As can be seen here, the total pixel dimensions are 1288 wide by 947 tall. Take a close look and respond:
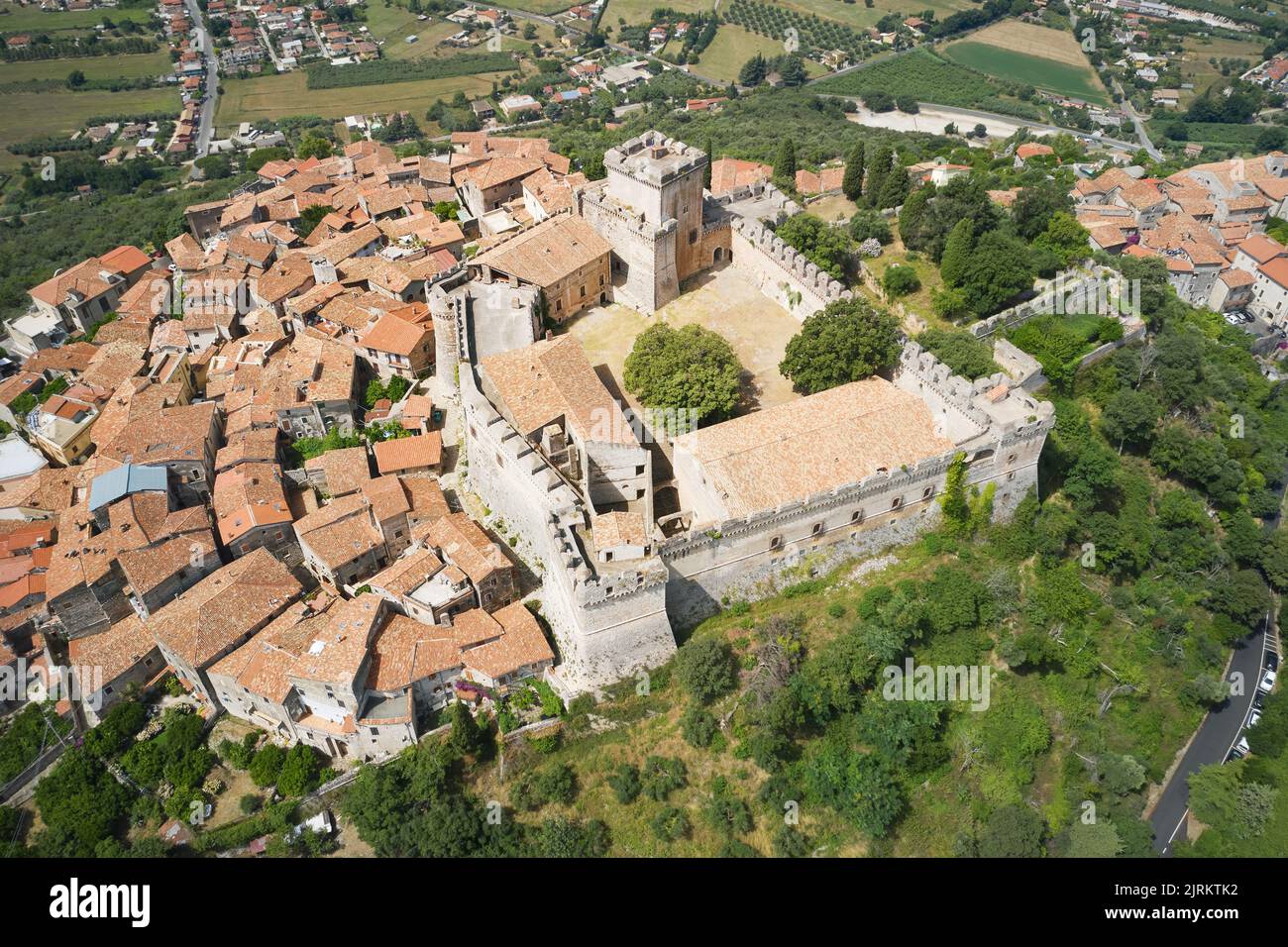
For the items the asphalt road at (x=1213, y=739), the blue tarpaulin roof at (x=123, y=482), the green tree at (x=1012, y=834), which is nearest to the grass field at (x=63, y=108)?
the blue tarpaulin roof at (x=123, y=482)

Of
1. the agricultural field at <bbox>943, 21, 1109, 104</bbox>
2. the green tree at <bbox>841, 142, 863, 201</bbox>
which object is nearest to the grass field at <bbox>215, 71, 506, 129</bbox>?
the agricultural field at <bbox>943, 21, 1109, 104</bbox>

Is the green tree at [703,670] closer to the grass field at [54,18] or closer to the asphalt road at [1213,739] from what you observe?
the asphalt road at [1213,739]

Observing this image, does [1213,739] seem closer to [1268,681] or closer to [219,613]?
[1268,681]

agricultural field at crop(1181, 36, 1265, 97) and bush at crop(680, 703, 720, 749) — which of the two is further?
agricultural field at crop(1181, 36, 1265, 97)

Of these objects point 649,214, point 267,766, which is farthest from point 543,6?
point 267,766

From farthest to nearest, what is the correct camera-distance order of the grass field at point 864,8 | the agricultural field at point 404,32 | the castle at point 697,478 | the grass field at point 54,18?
1. the grass field at point 864,8
2. the grass field at point 54,18
3. the agricultural field at point 404,32
4. the castle at point 697,478

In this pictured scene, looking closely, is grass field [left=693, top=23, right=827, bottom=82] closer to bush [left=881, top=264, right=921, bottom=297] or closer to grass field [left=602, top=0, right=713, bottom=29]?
grass field [left=602, top=0, right=713, bottom=29]
